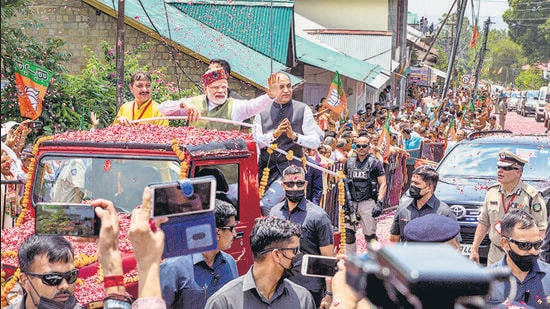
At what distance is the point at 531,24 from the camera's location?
100438 millimetres

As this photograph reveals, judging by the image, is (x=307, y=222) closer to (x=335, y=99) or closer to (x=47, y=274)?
(x=47, y=274)

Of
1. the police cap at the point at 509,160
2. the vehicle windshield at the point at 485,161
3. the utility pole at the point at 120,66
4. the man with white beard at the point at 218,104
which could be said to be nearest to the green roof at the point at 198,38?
the utility pole at the point at 120,66

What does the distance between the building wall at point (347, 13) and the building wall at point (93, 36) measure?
19.9 metres

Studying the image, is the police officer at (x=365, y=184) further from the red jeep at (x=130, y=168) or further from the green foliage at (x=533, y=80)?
the green foliage at (x=533, y=80)

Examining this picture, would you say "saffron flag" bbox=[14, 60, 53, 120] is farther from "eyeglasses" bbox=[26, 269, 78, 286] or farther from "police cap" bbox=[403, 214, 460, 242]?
"eyeglasses" bbox=[26, 269, 78, 286]

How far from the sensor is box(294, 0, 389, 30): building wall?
38534mm

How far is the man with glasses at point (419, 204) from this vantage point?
27.9ft

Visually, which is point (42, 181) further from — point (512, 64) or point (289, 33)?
point (512, 64)

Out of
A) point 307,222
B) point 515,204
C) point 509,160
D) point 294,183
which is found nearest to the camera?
point 307,222

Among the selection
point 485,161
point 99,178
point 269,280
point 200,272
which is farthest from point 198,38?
point 269,280

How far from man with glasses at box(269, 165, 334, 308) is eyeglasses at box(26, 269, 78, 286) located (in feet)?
8.95

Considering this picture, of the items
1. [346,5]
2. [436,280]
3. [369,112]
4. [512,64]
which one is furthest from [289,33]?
[512,64]

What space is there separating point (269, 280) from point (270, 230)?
0.31 meters

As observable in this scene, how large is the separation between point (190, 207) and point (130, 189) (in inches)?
134
